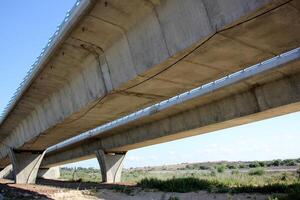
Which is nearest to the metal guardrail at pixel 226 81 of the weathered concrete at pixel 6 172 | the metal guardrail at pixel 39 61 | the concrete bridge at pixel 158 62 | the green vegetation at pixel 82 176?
the concrete bridge at pixel 158 62

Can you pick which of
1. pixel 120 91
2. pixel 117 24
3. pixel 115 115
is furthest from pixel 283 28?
pixel 115 115

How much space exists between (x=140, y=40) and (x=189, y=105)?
11.6 metres

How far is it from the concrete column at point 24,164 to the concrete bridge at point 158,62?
10462 mm

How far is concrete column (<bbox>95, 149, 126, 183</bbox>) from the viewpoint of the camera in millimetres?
33719

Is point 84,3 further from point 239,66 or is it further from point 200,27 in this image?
point 239,66

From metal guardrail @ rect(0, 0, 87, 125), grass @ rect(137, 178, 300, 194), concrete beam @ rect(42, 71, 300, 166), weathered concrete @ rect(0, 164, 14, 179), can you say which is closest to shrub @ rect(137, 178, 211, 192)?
grass @ rect(137, 178, 300, 194)

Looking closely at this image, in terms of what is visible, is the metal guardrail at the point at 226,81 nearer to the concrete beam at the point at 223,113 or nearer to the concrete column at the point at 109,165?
the concrete beam at the point at 223,113

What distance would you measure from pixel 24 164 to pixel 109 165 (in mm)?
7907

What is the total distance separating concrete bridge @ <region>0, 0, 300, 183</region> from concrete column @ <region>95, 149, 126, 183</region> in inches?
540

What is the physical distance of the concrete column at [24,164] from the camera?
98.0 feet

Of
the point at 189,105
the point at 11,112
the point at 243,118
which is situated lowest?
the point at 243,118

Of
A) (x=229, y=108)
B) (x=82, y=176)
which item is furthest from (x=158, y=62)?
(x=82, y=176)

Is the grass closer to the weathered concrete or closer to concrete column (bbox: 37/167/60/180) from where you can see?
the weathered concrete

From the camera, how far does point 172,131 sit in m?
23.1
